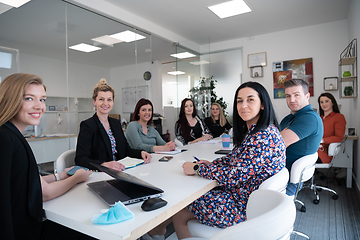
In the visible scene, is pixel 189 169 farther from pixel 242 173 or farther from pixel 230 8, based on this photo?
Answer: pixel 230 8

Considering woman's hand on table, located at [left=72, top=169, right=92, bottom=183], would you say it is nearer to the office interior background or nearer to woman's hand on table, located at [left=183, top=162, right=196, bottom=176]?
woman's hand on table, located at [left=183, top=162, right=196, bottom=176]

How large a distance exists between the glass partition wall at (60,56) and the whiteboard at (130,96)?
Answer: 16.0 inches

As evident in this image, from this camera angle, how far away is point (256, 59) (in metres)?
6.10

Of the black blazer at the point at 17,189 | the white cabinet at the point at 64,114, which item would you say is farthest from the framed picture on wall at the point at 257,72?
the black blazer at the point at 17,189

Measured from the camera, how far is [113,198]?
40.6 inches

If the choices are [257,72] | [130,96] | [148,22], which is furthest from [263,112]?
[257,72]

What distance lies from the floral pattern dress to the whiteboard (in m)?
3.69

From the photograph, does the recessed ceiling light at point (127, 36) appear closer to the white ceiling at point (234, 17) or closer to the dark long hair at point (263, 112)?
the white ceiling at point (234, 17)

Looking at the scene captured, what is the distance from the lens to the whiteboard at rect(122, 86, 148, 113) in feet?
15.7

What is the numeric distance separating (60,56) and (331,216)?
13.7ft

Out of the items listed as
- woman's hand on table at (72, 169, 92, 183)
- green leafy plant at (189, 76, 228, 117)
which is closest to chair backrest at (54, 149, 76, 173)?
woman's hand on table at (72, 169, 92, 183)

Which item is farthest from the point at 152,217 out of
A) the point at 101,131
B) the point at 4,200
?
the point at 101,131

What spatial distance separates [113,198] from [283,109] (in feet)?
18.4

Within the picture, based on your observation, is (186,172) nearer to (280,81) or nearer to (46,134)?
(46,134)
